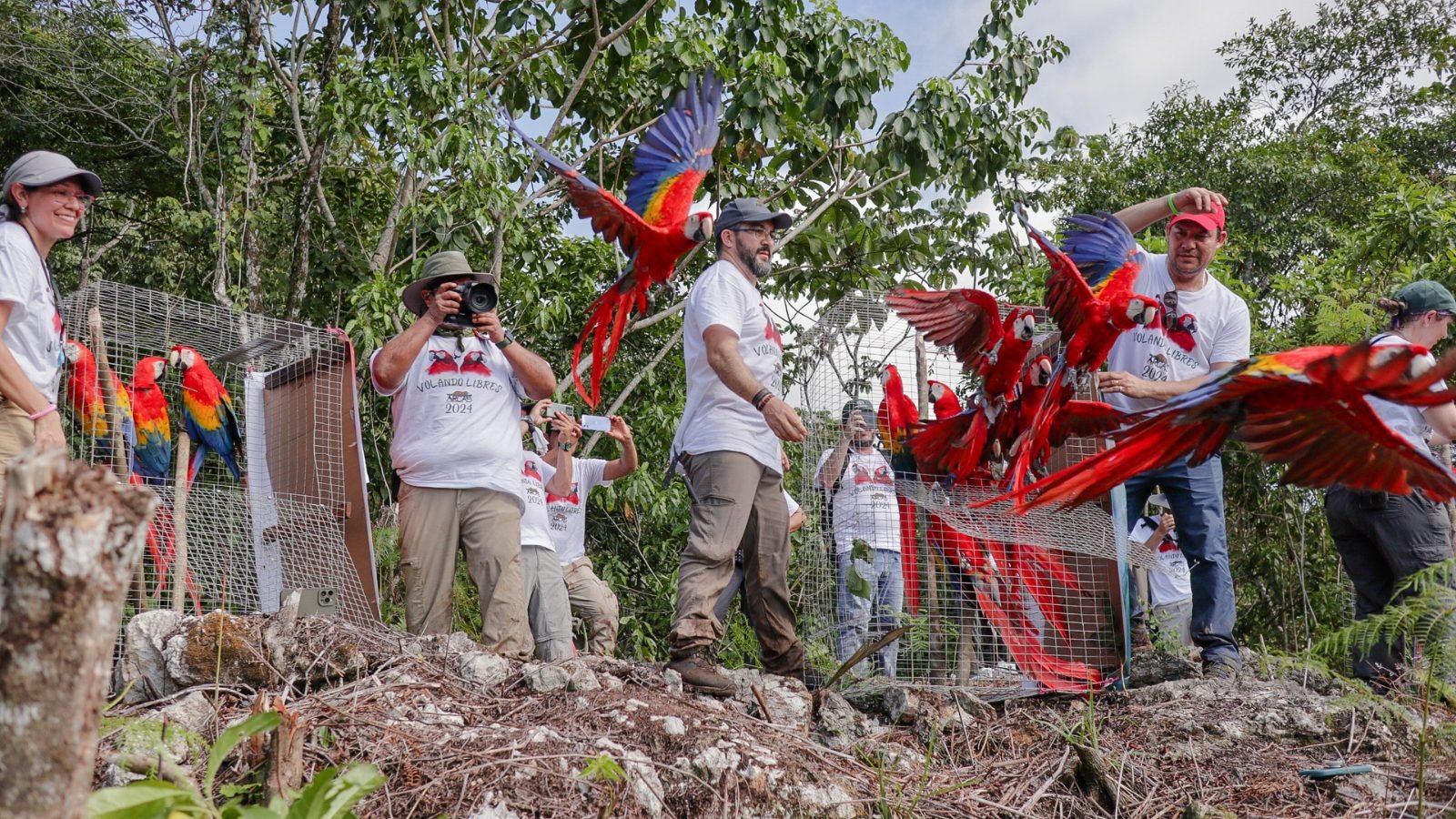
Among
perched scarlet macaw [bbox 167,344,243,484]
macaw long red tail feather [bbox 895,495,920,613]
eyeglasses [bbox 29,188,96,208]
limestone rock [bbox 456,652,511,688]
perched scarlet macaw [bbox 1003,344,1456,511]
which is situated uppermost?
eyeglasses [bbox 29,188,96,208]

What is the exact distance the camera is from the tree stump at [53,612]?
1.35 metres

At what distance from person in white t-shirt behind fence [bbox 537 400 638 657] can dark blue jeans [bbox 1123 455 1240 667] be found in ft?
8.29

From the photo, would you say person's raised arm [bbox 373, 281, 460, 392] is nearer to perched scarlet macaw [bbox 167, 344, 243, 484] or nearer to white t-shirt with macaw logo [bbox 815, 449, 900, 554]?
perched scarlet macaw [bbox 167, 344, 243, 484]

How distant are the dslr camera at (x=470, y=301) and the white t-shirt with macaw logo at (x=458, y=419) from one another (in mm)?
92

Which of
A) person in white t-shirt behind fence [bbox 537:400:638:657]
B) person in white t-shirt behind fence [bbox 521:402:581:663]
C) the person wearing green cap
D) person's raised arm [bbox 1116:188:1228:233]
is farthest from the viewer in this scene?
person in white t-shirt behind fence [bbox 537:400:638:657]

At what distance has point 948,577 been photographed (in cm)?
425

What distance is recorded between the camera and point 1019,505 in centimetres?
325

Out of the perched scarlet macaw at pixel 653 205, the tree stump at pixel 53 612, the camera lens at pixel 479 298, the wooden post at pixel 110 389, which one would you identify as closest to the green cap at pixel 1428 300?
the perched scarlet macaw at pixel 653 205

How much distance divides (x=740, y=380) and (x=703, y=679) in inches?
34.9

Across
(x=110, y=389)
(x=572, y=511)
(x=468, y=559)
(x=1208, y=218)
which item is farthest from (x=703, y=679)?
(x=110, y=389)

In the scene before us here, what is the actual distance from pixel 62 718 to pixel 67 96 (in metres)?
9.46

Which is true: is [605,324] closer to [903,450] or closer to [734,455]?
[903,450]

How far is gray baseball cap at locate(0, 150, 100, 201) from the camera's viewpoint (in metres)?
3.29

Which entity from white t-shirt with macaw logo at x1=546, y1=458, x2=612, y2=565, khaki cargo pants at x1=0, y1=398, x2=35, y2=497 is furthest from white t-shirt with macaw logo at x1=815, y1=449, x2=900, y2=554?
khaki cargo pants at x1=0, y1=398, x2=35, y2=497
